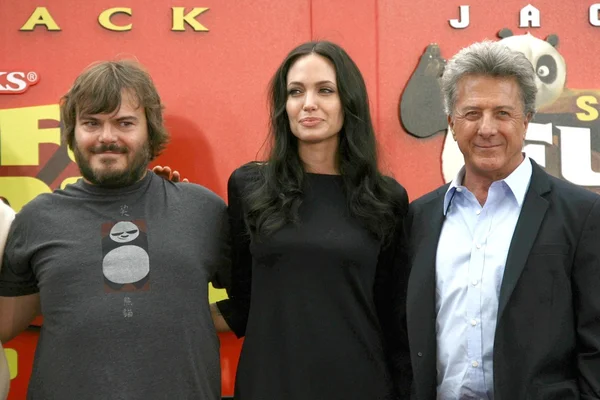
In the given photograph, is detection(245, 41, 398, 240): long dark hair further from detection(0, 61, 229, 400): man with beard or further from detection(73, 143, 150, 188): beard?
detection(73, 143, 150, 188): beard

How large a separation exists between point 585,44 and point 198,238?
1176mm

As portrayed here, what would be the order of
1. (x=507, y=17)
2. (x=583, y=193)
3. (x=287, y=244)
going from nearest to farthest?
(x=583, y=193) → (x=287, y=244) → (x=507, y=17)

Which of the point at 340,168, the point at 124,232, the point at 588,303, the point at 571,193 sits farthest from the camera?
the point at 340,168

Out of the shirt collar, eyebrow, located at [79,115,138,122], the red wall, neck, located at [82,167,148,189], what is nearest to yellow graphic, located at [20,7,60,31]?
the red wall

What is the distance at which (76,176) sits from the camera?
→ 7.59 ft

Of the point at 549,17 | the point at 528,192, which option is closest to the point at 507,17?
the point at 549,17

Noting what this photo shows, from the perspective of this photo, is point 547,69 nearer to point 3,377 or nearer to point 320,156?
point 320,156

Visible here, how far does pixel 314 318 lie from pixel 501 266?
49cm

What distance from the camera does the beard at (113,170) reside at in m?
2.17

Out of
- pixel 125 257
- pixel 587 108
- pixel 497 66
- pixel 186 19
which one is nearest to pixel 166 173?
pixel 125 257

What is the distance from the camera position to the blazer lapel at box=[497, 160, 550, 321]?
6.45ft

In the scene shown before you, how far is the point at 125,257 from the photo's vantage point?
6.94 feet

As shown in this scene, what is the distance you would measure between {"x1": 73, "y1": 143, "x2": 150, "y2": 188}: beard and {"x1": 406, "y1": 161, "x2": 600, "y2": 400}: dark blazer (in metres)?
0.95

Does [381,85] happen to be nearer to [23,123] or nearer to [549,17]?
[549,17]
